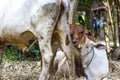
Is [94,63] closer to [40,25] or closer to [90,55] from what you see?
[90,55]

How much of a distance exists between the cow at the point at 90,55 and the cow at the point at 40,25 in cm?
37

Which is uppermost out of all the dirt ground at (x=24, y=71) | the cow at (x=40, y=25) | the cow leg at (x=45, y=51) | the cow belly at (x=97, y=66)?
the cow at (x=40, y=25)

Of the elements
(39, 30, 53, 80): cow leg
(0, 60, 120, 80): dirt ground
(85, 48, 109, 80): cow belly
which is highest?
(39, 30, 53, 80): cow leg

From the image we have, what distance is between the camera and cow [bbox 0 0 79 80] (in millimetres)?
3984

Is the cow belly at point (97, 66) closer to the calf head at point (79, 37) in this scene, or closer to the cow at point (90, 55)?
the cow at point (90, 55)

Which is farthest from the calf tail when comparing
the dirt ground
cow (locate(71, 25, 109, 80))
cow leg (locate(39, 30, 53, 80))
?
cow leg (locate(39, 30, 53, 80))

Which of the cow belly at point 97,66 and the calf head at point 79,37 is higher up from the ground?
the calf head at point 79,37

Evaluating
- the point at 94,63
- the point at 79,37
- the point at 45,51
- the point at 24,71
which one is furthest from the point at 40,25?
the point at 24,71

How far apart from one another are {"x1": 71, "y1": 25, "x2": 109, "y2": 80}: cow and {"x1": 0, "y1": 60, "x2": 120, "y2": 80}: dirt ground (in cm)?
20

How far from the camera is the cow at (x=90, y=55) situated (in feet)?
15.2

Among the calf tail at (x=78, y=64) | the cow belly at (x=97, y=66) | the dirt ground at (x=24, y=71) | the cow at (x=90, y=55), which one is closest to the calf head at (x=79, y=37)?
the cow at (x=90, y=55)

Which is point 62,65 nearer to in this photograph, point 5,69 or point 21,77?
point 21,77

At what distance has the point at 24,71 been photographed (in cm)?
562

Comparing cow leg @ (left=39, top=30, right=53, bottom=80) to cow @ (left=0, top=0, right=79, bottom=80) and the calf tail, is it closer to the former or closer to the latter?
cow @ (left=0, top=0, right=79, bottom=80)
